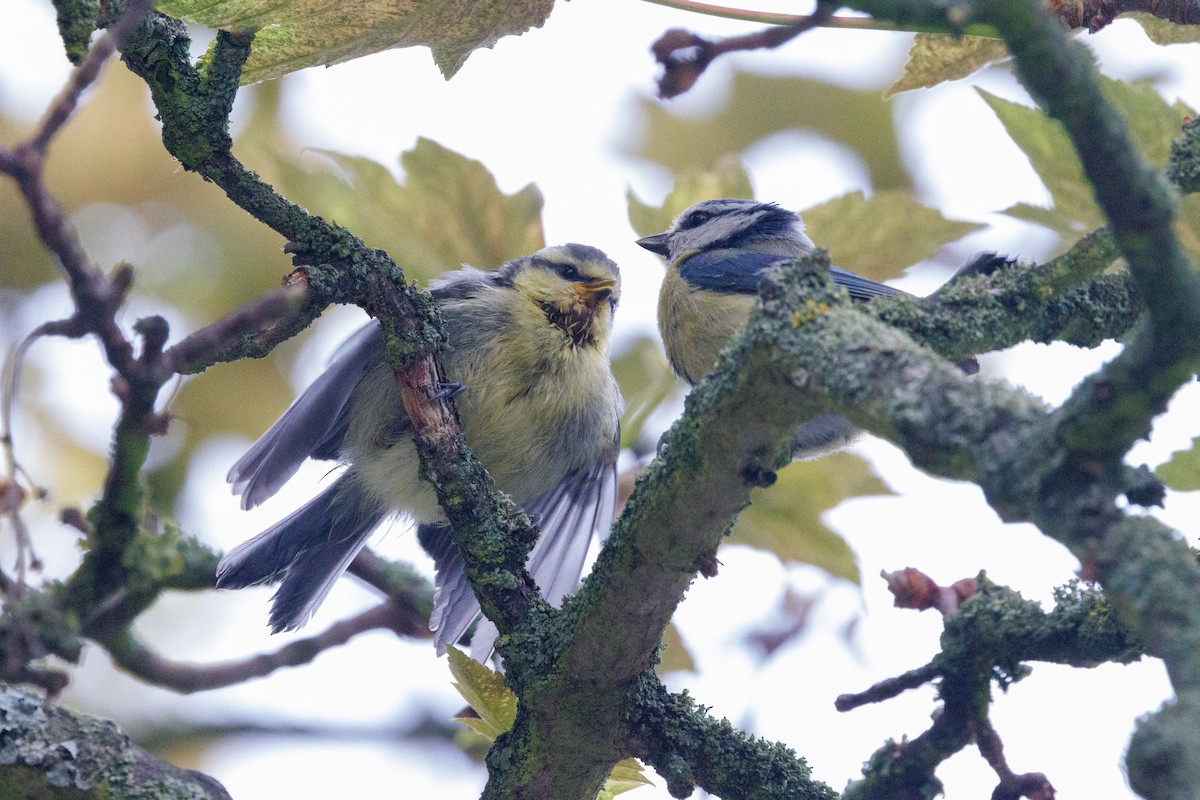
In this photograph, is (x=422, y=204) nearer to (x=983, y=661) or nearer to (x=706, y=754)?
(x=706, y=754)

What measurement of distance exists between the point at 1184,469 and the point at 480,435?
1.93 metres

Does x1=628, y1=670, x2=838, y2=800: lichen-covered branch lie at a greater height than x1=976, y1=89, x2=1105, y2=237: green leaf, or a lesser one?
lesser

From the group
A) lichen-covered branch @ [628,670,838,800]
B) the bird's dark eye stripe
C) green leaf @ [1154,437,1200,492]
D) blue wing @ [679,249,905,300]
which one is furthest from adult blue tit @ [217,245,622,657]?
green leaf @ [1154,437,1200,492]

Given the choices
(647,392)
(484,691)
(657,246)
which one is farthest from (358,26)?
(657,246)

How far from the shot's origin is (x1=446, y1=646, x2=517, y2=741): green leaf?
2.14 m

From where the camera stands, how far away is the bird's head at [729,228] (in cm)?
405

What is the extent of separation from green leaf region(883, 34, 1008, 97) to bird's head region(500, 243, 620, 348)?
1.52 m

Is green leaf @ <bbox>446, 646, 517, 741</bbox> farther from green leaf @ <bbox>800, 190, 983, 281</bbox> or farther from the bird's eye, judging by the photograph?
the bird's eye

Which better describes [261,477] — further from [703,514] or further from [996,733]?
[996,733]

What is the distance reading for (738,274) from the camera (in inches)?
131

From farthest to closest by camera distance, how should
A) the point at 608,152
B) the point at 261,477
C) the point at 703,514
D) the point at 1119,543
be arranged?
the point at 608,152
the point at 261,477
the point at 703,514
the point at 1119,543

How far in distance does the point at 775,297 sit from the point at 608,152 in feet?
10.1

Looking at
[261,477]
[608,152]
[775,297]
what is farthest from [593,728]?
[608,152]

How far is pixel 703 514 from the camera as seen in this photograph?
1702 mm
